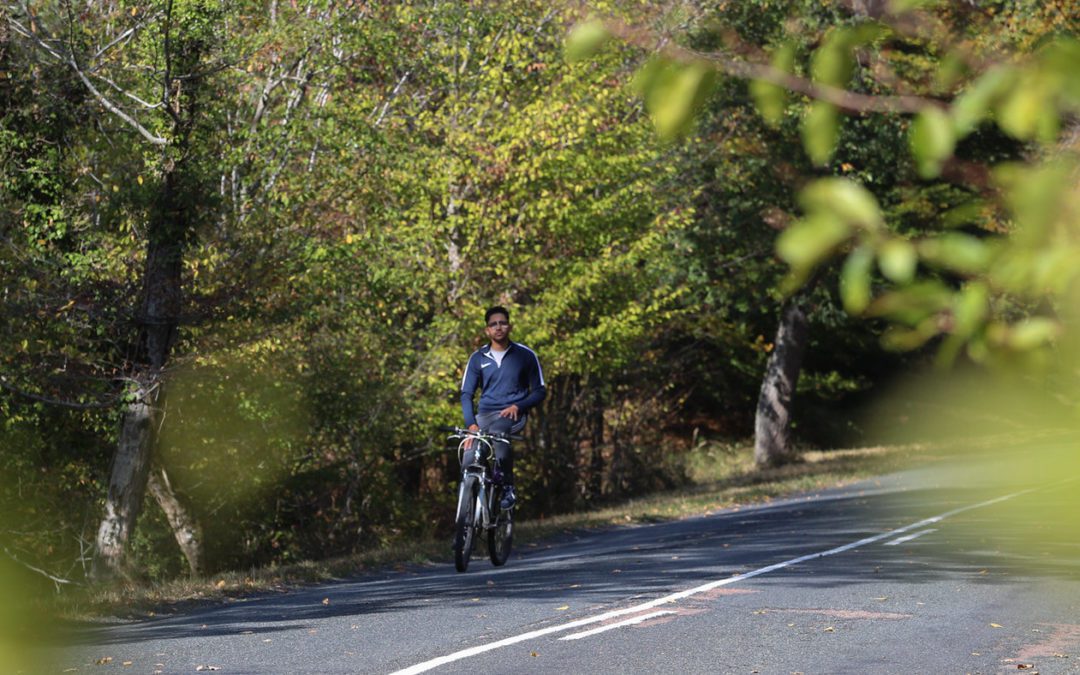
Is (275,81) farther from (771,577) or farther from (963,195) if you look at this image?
(963,195)

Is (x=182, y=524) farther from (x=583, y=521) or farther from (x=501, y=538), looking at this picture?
(x=501, y=538)

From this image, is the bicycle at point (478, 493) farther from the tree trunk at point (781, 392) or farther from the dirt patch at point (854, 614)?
the tree trunk at point (781, 392)

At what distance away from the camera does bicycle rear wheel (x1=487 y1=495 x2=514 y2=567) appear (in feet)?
41.8

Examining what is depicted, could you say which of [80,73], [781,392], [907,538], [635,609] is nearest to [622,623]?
[635,609]

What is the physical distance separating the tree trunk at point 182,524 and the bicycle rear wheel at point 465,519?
26.4 ft

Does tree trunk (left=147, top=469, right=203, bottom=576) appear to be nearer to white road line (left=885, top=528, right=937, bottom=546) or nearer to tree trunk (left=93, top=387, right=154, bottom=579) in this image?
tree trunk (left=93, top=387, right=154, bottom=579)

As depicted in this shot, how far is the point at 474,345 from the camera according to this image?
2273cm

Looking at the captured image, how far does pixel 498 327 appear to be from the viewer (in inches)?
460

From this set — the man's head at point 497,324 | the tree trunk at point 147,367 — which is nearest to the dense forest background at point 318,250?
the tree trunk at point 147,367

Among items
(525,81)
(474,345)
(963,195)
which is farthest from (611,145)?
(963,195)

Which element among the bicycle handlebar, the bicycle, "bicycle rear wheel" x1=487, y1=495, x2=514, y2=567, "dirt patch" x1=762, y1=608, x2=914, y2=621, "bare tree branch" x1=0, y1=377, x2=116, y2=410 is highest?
"bare tree branch" x1=0, y1=377, x2=116, y2=410

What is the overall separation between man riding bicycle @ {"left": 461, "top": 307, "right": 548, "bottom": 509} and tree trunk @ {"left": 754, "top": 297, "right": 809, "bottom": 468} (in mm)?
25204

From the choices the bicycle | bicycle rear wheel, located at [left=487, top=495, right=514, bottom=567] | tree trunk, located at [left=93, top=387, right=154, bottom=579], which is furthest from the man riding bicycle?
tree trunk, located at [left=93, top=387, right=154, bottom=579]

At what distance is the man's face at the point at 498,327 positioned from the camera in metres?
11.6
